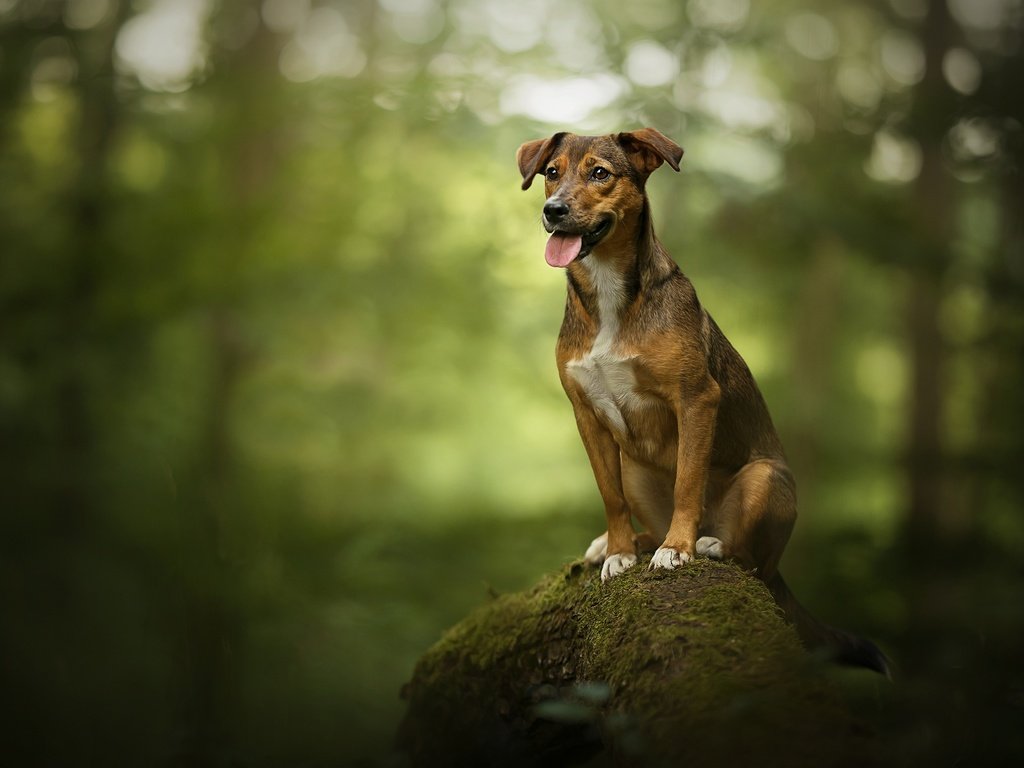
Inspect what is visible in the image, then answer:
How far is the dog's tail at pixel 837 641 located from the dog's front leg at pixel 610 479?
2.25ft

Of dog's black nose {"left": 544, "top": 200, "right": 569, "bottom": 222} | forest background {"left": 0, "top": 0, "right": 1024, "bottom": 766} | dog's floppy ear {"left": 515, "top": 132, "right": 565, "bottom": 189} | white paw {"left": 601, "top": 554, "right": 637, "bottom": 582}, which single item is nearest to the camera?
dog's black nose {"left": 544, "top": 200, "right": 569, "bottom": 222}

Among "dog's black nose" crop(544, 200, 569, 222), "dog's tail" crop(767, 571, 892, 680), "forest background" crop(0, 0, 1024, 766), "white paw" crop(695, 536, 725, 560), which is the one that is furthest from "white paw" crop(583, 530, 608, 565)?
"forest background" crop(0, 0, 1024, 766)

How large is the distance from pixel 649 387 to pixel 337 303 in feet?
18.2

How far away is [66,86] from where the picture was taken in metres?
8.46

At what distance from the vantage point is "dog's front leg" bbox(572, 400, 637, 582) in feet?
12.4

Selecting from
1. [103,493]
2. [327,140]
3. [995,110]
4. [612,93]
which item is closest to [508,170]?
[612,93]

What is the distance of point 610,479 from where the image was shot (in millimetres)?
3869

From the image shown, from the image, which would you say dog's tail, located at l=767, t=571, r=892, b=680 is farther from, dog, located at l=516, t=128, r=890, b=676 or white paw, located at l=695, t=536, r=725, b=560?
white paw, located at l=695, t=536, r=725, b=560

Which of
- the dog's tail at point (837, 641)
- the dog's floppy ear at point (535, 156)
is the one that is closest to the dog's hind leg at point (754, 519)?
the dog's tail at point (837, 641)

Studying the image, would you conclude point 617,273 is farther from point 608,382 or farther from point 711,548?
point 711,548

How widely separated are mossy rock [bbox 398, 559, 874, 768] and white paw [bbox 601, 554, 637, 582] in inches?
1.9

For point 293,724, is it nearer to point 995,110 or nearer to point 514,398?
point 514,398

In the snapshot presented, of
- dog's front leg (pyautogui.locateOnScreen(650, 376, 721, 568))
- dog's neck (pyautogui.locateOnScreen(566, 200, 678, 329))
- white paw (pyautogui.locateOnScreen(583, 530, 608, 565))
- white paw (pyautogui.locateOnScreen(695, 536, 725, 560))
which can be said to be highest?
dog's neck (pyautogui.locateOnScreen(566, 200, 678, 329))

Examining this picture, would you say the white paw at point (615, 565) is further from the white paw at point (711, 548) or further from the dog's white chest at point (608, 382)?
the dog's white chest at point (608, 382)
